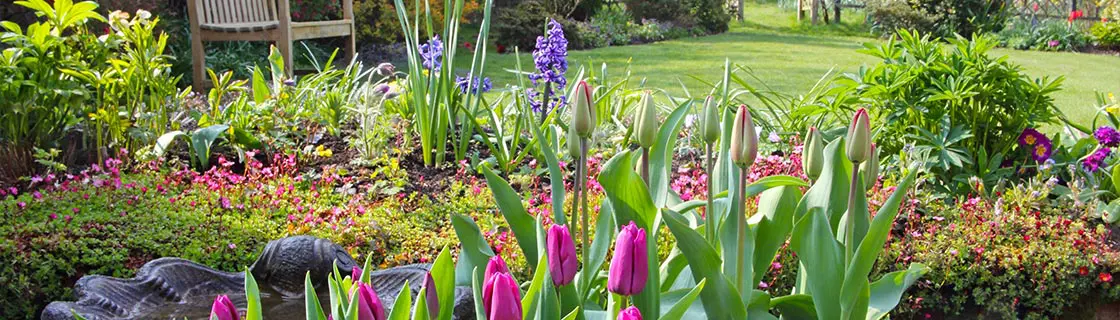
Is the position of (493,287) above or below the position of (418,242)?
above

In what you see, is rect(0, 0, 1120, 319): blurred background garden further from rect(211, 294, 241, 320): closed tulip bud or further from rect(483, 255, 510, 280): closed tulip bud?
rect(211, 294, 241, 320): closed tulip bud

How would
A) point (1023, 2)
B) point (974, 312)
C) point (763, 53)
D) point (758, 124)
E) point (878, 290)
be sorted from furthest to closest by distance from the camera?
point (1023, 2)
point (763, 53)
point (758, 124)
point (974, 312)
point (878, 290)

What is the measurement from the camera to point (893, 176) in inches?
130

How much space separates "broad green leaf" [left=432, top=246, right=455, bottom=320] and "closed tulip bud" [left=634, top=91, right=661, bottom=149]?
32cm

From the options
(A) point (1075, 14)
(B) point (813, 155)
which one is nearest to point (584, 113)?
(B) point (813, 155)

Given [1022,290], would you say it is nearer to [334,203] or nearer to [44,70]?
[334,203]

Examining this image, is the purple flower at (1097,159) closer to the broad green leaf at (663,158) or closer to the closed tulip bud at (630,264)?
the broad green leaf at (663,158)

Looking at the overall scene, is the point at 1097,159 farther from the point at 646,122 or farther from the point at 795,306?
the point at 646,122

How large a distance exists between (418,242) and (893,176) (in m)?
1.58

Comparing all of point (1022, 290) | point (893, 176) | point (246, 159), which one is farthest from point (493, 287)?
point (246, 159)

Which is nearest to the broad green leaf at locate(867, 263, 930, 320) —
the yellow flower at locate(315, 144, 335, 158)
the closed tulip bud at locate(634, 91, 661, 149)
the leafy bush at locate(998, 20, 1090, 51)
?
the closed tulip bud at locate(634, 91, 661, 149)

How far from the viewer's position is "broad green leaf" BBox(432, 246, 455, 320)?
3.95ft

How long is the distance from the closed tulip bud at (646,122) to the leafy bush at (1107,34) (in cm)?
1180

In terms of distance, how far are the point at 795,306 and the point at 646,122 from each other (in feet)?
1.58
